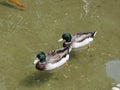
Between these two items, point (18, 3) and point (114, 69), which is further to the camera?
point (18, 3)

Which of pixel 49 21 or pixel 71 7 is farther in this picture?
pixel 71 7

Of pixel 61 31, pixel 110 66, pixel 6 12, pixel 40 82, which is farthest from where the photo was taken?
pixel 6 12

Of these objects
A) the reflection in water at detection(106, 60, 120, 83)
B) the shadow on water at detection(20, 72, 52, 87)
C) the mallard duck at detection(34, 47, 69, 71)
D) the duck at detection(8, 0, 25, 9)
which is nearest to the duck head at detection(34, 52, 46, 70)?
the mallard duck at detection(34, 47, 69, 71)

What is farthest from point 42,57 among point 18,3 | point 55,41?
point 18,3

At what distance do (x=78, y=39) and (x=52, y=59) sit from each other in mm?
878

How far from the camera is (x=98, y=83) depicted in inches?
298

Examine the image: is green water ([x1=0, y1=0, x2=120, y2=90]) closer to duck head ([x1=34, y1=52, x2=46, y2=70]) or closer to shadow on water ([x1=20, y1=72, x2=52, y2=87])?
shadow on water ([x1=20, y1=72, x2=52, y2=87])

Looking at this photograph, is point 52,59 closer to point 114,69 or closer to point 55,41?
point 55,41

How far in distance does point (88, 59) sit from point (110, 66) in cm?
48

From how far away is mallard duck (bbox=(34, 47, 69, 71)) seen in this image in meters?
7.45

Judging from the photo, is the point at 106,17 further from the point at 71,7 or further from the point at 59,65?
the point at 59,65

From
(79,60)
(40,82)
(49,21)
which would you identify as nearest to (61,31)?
(49,21)

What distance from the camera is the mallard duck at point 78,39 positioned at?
805 cm

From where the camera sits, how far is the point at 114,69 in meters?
7.91
